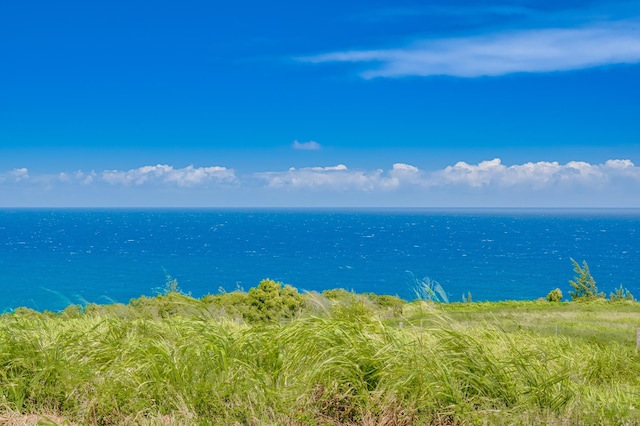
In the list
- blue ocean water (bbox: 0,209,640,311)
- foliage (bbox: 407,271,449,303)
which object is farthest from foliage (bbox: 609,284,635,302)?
foliage (bbox: 407,271,449,303)

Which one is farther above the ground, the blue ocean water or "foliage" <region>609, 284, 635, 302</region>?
"foliage" <region>609, 284, 635, 302</region>

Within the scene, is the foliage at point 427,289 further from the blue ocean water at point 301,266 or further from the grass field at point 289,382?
the blue ocean water at point 301,266

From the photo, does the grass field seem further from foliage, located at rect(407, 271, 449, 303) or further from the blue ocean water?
the blue ocean water

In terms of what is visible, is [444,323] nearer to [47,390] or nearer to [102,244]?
[47,390]

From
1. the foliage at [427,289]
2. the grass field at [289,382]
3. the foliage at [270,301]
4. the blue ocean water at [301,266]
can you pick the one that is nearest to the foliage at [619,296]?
the blue ocean water at [301,266]

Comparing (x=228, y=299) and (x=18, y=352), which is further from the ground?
(x=18, y=352)

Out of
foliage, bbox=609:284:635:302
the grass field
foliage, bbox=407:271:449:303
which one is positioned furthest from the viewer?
foliage, bbox=609:284:635:302

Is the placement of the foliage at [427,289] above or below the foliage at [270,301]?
above

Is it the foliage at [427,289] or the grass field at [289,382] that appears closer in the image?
the grass field at [289,382]

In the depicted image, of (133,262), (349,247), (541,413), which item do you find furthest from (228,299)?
(349,247)

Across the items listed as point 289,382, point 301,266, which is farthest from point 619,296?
point 301,266

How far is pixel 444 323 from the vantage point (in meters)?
5.80

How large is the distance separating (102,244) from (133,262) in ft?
129

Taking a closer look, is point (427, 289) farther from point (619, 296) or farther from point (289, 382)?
point (619, 296)
